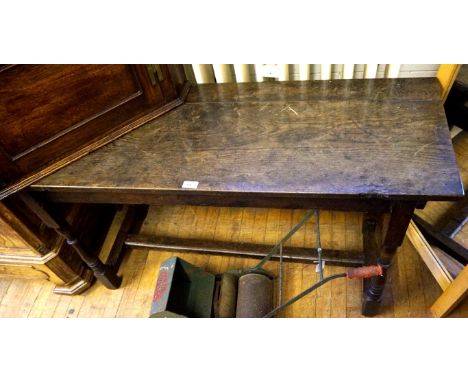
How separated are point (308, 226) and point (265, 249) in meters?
0.34

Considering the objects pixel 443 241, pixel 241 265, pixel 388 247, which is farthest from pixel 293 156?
pixel 443 241

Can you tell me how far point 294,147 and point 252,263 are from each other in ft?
2.93

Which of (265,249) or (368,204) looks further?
(265,249)

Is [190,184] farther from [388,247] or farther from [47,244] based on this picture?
[47,244]

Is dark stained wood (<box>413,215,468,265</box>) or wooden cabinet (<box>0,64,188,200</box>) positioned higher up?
wooden cabinet (<box>0,64,188,200</box>)

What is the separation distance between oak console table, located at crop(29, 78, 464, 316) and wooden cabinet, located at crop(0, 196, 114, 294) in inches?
8.2

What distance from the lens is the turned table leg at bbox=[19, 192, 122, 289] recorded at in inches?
59.3

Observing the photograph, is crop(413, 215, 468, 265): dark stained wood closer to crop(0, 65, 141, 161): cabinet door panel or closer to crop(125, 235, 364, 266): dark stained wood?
crop(125, 235, 364, 266): dark stained wood

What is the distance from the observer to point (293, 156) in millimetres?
1353

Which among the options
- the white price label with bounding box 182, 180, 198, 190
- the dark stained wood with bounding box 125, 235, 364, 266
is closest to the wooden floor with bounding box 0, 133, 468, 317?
the dark stained wood with bounding box 125, 235, 364, 266

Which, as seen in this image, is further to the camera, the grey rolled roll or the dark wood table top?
the grey rolled roll

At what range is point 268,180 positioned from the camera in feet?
4.22
